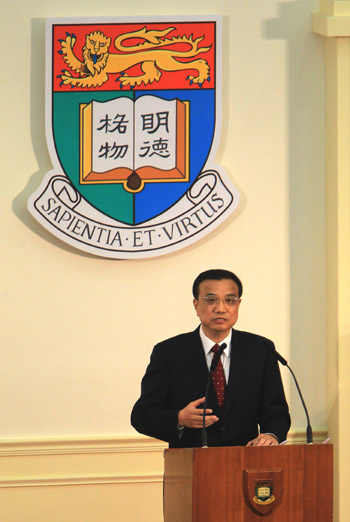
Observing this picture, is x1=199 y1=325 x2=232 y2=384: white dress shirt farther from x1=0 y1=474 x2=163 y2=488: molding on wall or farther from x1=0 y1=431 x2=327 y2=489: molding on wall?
x1=0 y1=474 x2=163 y2=488: molding on wall

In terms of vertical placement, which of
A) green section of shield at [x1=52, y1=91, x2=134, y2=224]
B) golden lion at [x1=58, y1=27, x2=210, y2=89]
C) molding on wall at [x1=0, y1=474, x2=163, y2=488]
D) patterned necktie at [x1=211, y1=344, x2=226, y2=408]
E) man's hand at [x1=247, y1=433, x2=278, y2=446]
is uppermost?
golden lion at [x1=58, y1=27, x2=210, y2=89]

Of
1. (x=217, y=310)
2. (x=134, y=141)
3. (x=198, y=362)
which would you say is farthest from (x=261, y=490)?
(x=134, y=141)

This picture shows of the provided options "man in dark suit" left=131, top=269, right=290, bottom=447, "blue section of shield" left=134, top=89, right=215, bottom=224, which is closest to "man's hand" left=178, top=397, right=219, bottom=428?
"man in dark suit" left=131, top=269, right=290, bottom=447

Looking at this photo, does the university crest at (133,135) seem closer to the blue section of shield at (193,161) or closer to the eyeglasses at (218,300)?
the blue section of shield at (193,161)

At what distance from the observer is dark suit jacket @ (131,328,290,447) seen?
323 centimetres

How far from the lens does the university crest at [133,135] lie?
4.75 metres

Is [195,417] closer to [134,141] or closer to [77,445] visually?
[77,445]

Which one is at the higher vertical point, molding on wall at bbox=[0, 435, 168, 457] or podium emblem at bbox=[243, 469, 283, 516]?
podium emblem at bbox=[243, 469, 283, 516]

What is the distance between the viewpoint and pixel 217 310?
3373 millimetres

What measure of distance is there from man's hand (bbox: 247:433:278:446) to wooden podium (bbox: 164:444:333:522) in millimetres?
247

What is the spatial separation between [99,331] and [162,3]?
6.53ft

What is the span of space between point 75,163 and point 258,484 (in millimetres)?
2591

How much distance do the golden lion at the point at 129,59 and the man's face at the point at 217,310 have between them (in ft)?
5.90

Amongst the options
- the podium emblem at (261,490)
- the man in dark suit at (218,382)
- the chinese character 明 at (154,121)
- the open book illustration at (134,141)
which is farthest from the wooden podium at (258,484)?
the chinese character 明 at (154,121)
